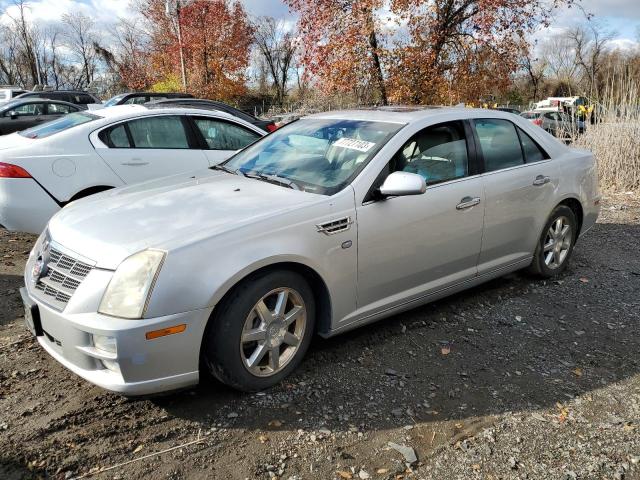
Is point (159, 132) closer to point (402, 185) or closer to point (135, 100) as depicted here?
point (402, 185)

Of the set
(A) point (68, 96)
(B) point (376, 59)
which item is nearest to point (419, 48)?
(B) point (376, 59)

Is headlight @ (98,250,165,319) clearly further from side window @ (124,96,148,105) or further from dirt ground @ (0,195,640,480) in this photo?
side window @ (124,96,148,105)

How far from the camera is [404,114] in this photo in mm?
4020

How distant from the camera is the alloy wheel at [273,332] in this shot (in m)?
2.94

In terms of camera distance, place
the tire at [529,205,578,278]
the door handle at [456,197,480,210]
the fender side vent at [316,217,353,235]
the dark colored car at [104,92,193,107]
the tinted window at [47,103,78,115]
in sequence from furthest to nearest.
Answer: the tinted window at [47,103,78,115], the dark colored car at [104,92,193,107], the tire at [529,205,578,278], the door handle at [456,197,480,210], the fender side vent at [316,217,353,235]

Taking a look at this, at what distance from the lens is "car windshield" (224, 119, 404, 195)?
3.49m

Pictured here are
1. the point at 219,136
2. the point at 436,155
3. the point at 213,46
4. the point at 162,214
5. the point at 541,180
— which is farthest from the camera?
the point at 213,46

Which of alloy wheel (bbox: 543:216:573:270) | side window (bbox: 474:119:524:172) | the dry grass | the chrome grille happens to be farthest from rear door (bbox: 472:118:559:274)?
the dry grass

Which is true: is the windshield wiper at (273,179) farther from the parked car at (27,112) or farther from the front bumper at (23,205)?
the parked car at (27,112)

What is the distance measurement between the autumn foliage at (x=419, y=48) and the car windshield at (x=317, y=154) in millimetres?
7190

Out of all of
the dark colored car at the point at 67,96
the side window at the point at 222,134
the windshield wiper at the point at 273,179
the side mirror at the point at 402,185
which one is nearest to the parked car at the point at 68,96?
the dark colored car at the point at 67,96

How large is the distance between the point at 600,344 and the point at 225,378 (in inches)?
105

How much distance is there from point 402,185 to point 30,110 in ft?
48.3

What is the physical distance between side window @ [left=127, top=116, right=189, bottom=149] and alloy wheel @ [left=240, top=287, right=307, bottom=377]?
3429mm
